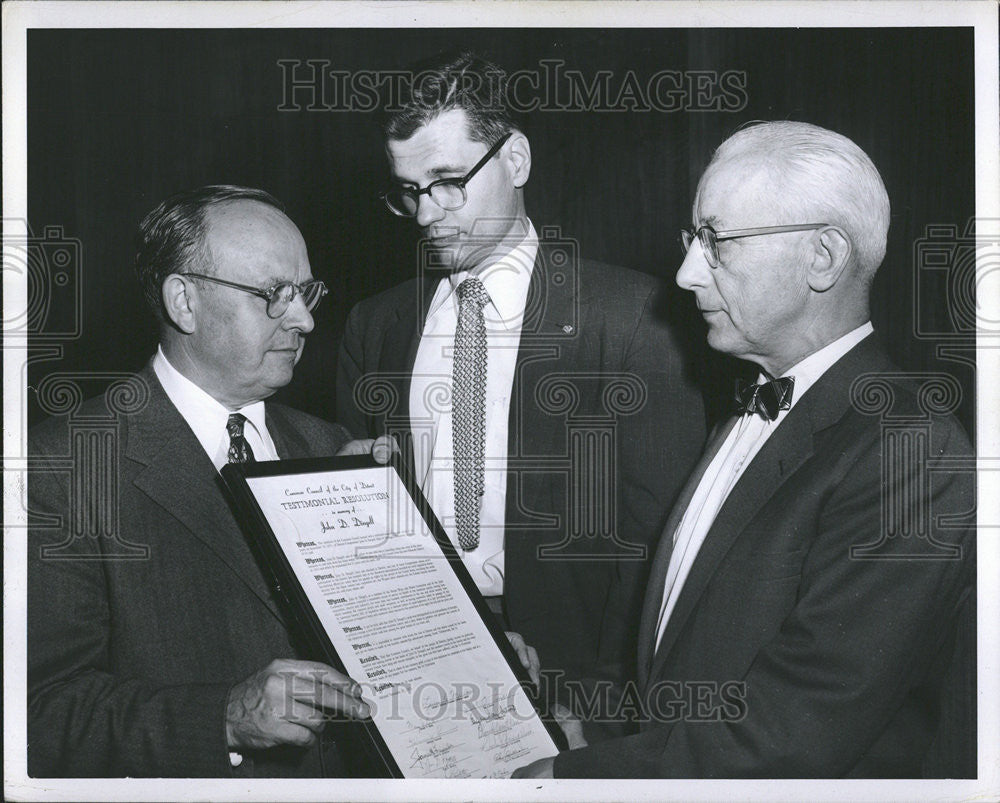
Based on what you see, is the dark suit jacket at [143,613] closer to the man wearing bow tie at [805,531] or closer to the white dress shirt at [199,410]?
the white dress shirt at [199,410]

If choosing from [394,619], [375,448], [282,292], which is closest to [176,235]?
[282,292]

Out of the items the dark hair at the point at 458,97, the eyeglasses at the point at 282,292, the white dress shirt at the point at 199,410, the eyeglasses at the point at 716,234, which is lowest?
the white dress shirt at the point at 199,410

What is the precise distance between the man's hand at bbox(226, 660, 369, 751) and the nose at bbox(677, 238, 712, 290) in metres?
1.36

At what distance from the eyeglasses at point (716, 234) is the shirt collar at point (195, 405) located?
4.52ft

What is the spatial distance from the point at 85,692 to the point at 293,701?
2.04 feet

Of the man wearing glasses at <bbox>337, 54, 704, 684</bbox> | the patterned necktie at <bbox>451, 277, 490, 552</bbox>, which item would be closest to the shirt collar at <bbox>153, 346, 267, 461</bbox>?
the man wearing glasses at <bbox>337, 54, 704, 684</bbox>

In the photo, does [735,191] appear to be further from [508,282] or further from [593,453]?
[593,453]

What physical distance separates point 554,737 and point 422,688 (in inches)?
15.5

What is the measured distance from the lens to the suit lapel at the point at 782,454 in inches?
92.7

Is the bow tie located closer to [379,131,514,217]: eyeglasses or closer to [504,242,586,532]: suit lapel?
[504,242,586,532]: suit lapel

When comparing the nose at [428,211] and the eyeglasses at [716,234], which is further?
the nose at [428,211]

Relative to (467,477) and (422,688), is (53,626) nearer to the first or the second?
(422,688)

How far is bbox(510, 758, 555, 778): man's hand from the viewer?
101 inches

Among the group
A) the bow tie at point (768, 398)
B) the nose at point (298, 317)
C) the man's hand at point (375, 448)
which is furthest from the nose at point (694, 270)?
the nose at point (298, 317)
